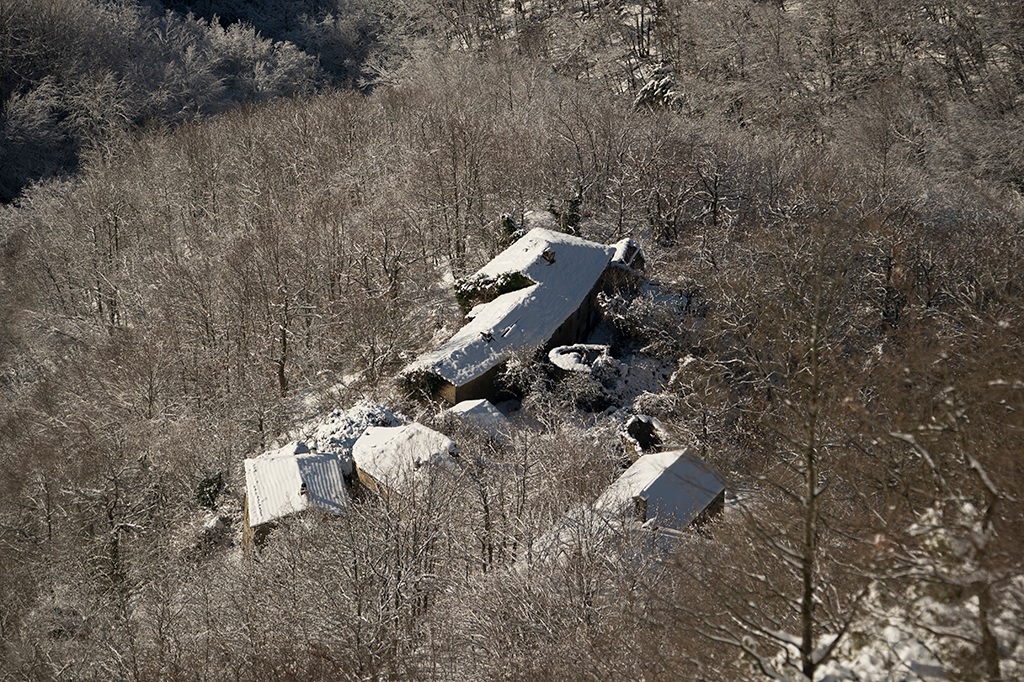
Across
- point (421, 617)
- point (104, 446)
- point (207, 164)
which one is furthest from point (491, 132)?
point (421, 617)

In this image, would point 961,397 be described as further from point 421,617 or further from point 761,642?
point 421,617

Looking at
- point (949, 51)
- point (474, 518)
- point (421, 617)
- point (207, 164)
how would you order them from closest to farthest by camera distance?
point (421, 617), point (474, 518), point (207, 164), point (949, 51)

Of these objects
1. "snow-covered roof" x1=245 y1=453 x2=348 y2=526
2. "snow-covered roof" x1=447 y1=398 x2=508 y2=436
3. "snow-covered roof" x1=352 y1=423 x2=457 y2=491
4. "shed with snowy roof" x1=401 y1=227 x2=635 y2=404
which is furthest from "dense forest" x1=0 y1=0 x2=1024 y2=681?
"snow-covered roof" x1=245 y1=453 x2=348 y2=526

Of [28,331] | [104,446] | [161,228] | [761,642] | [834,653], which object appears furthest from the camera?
[161,228]

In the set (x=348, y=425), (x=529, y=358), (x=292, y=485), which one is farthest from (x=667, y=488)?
(x=348, y=425)

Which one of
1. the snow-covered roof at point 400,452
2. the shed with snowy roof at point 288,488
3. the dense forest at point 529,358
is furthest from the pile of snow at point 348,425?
the dense forest at point 529,358

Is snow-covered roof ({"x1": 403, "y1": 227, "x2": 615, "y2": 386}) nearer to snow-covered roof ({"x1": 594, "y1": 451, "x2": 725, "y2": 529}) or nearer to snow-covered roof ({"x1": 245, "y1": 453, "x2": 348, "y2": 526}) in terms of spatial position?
snow-covered roof ({"x1": 245, "y1": 453, "x2": 348, "y2": 526})
